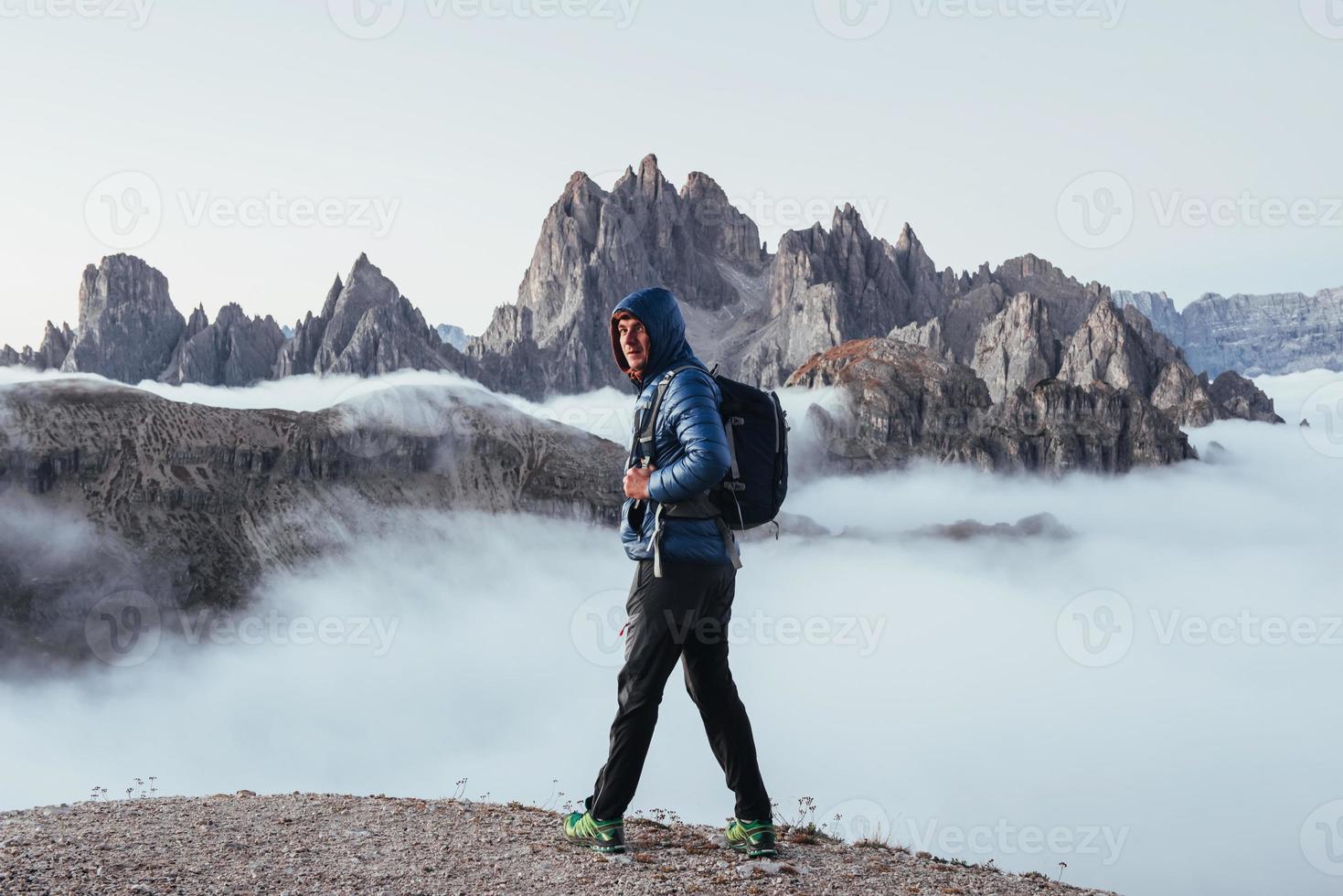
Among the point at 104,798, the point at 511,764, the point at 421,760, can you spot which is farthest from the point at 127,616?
the point at 104,798

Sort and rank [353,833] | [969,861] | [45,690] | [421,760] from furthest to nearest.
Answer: [421,760] < [45,690] < [969,861] < [353,833]

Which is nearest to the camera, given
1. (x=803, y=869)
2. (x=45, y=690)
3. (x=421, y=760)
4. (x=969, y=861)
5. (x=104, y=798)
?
(x=803, y=869)

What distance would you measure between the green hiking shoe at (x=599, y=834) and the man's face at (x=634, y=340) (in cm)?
375

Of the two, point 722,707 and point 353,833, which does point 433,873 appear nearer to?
point 353,833

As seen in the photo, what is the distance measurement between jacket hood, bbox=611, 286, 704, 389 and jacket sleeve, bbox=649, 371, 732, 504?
0.44m

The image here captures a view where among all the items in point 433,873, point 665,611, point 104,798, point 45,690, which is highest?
point 665,611

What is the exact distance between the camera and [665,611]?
7977 millimetres

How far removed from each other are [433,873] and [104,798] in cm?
542

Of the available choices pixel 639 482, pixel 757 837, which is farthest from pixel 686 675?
pixel 639 482

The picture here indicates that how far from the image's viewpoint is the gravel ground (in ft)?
25.3

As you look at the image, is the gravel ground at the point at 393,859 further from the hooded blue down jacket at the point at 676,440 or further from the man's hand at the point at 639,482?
the man's hand at the point at 639,482

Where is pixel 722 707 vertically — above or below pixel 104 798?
above

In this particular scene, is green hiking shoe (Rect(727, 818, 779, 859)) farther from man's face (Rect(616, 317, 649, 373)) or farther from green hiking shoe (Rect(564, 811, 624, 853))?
man's face (Rect(616, 317, 649, 373))

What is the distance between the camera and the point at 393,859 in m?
8.48
